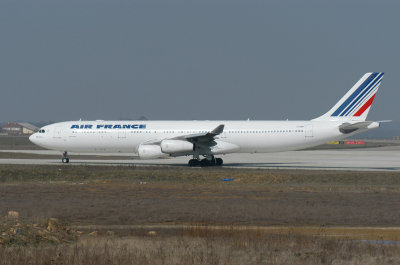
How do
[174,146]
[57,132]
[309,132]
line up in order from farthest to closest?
[57,132] < [309,132] < [174,146]

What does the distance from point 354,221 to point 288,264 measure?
8602 millimetres

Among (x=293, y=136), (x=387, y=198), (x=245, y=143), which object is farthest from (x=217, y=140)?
(x=387, y=198)

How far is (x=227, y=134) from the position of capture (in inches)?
2052

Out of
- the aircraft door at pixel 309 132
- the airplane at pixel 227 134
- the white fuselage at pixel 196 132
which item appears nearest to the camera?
the airplane at pixel 227 134

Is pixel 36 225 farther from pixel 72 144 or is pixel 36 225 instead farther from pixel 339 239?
pixel 72 144

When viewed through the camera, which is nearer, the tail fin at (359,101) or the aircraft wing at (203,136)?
the aircraft wing at (203,136)

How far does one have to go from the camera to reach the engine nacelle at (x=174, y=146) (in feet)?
162

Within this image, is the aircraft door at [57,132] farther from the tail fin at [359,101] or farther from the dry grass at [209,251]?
the dry grass at [209,251]

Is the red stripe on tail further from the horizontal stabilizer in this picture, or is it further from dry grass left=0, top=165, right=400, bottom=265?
dry grass left=0, top=165, right=400, bottom=265

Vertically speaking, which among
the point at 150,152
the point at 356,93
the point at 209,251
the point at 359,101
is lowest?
the point at 209,251

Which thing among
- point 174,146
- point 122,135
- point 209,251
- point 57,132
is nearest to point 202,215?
point 209,251

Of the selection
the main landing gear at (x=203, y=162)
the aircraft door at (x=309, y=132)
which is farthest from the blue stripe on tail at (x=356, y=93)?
the main landing gear at (x=203, y=162)

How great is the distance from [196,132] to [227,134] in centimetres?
256

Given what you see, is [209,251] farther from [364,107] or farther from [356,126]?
[364,107]
